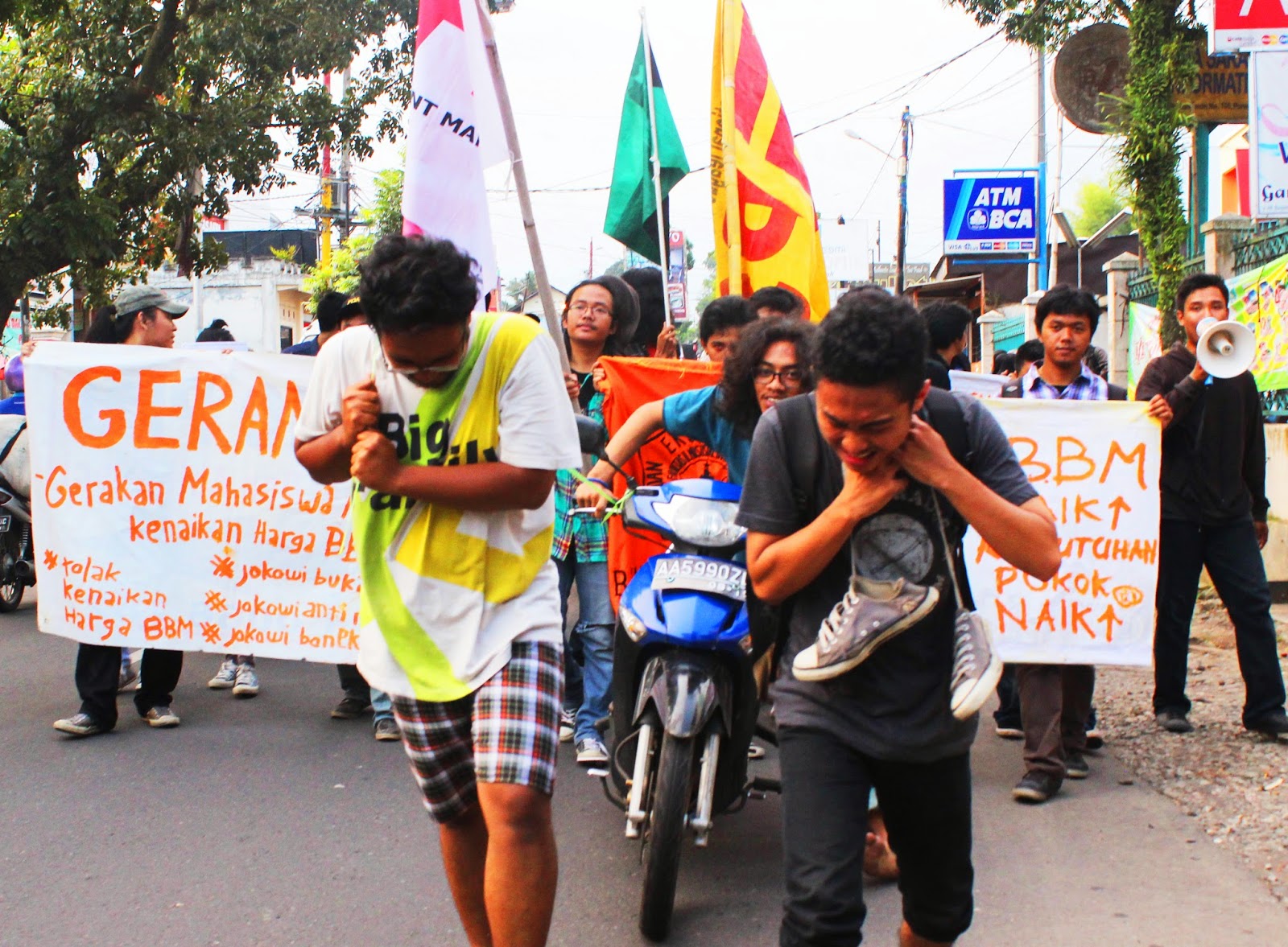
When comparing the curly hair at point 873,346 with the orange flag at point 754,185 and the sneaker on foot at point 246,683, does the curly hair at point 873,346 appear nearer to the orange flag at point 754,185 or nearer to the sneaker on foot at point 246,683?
the orange flag at point 754,185

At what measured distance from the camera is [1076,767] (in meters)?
5.39

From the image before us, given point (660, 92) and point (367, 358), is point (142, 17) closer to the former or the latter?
point (660, 92)

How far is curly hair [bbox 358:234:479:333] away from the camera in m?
2.80

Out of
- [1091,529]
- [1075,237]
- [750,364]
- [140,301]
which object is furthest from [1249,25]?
[1075,237]

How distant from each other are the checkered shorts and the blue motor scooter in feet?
2.16

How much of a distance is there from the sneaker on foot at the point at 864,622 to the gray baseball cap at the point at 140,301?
4.48 meters

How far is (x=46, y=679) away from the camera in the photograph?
6.98m

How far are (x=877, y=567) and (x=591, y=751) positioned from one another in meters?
3.04

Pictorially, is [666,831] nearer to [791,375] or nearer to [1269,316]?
[791,375]

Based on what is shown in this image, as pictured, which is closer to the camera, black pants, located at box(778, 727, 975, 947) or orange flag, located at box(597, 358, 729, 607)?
black pants, located at box(778, 727, 975, 947)

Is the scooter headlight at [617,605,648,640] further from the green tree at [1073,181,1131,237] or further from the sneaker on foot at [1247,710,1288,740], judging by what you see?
the green tree at [1073,181,1131,237]

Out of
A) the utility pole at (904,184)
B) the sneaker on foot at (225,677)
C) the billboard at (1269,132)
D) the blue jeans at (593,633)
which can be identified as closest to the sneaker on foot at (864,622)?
the blue jeans at (593,633)

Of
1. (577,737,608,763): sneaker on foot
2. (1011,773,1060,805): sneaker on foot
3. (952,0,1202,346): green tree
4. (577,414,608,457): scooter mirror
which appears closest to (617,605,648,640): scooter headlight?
(577,414,608,457): scooter mirror

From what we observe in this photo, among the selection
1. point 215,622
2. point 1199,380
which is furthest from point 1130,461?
point 215,622
